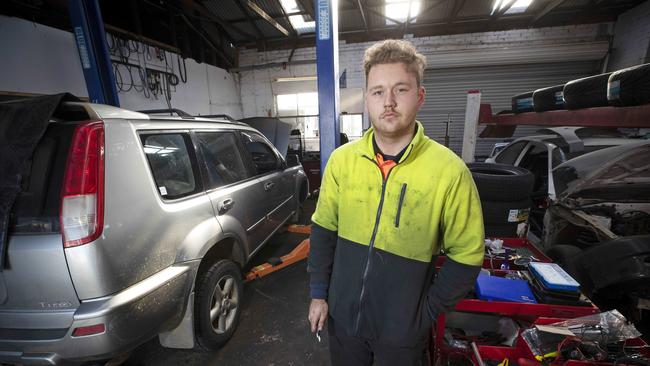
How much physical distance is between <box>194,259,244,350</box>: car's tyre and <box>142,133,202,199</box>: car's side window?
66 centimetres

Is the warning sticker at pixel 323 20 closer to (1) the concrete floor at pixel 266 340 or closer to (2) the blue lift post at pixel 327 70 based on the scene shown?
(2) the blue lift post at pixel 327 70

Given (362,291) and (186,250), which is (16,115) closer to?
(186,250)

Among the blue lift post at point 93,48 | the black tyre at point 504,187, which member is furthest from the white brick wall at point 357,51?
the black tyre at point 504,187

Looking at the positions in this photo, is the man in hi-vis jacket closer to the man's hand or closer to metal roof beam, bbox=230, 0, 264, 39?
the man's hand

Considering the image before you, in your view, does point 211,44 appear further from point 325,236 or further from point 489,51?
point 325,236

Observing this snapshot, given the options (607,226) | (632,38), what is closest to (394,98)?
(607,226)

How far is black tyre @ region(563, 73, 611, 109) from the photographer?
2.04 m

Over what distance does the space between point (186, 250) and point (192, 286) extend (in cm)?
26

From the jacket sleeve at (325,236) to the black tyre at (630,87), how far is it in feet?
6.49

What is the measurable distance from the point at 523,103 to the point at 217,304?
174 inches

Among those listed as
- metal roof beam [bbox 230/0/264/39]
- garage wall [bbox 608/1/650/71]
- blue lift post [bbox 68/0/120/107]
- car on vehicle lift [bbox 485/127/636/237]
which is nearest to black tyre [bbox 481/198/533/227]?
car on vehicle lift [bbox 485/127/636/237]

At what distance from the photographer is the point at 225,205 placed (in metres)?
2.17

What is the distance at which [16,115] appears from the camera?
1.34 meters

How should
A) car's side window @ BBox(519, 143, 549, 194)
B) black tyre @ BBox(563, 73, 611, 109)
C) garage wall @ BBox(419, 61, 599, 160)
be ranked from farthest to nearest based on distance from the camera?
garage wall @ BBox(419, 61, 599, 160) < car's side window @ BBox(519, 143, 549, 194) < black tyre @ BBox(563, 73, 611, 109)
